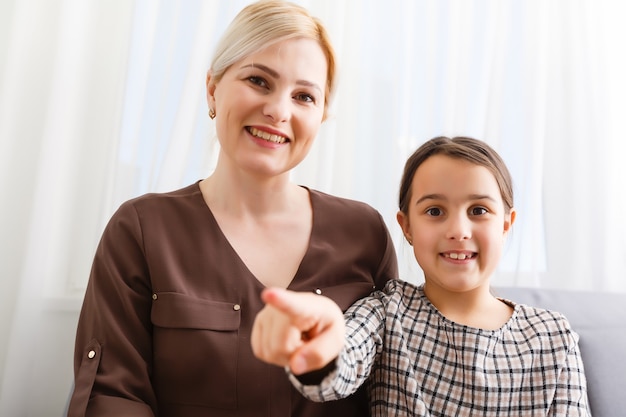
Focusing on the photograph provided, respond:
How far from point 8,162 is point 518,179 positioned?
1491mm

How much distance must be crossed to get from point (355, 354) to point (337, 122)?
34.9 inches

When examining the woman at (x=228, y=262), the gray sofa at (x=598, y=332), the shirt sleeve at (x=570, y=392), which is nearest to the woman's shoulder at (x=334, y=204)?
the woman at (x=228, y=262)

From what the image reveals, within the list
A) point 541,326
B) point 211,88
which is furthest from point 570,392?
point 211,88

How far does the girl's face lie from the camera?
1160 mm

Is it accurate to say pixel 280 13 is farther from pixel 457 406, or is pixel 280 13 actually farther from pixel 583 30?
pixel 583 30

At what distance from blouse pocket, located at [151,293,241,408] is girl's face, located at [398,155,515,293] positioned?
16.4 inches

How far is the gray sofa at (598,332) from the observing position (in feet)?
4.23

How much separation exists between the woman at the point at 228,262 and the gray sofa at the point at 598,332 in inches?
18.1

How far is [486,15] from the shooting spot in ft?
5.88

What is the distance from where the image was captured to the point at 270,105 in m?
1.23

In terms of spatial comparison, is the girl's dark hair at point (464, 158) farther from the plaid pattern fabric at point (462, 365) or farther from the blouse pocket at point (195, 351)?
the blouse pocket at point (195, 351)

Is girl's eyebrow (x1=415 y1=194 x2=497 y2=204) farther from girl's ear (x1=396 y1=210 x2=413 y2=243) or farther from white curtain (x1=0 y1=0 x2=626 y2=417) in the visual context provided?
white curtain (x1=0 y1=0 x2=626 y2=417)

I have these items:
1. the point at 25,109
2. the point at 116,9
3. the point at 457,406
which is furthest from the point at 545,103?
the point at 25,109

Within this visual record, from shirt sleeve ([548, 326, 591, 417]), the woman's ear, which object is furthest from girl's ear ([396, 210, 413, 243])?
the woman's ear
